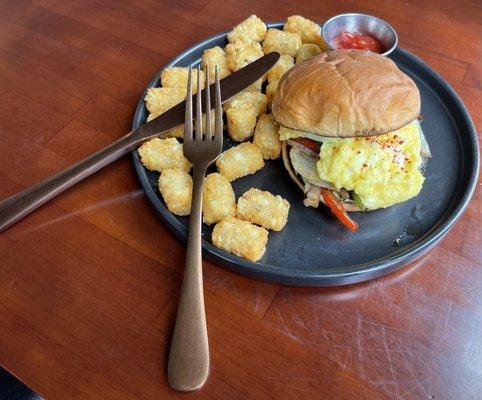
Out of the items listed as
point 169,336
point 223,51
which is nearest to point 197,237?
point 169,336

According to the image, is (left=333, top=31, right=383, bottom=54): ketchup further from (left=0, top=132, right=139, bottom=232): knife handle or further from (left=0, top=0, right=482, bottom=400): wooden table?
(left=0, top=132, right=139, bottom=232): knife handle

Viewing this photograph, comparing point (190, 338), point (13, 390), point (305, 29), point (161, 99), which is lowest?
point (13, 390)

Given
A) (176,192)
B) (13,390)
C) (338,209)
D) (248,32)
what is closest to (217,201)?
(176,192)

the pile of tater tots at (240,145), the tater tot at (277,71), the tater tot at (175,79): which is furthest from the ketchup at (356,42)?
the tater tot at (175,79)

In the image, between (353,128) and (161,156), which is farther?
(161,156)

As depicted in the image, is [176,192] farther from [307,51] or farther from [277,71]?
[307,51]

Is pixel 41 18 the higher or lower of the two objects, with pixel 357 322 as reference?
higher

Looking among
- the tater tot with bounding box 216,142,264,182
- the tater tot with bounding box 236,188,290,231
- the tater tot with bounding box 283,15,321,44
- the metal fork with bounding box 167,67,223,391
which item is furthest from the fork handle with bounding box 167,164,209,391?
the tater tot with bounding box 283,15,321,44

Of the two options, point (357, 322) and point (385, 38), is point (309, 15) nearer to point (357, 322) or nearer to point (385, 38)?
point (385, 38)
